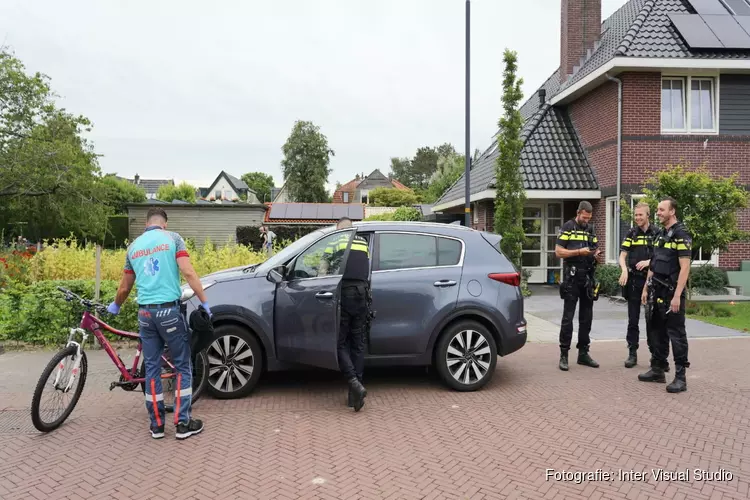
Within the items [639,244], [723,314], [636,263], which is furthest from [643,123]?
[636,263]

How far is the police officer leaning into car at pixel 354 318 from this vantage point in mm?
5094

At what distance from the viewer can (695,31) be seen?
14156mm

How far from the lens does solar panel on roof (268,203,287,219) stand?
32.3m

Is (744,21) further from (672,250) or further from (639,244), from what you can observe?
(672,250)

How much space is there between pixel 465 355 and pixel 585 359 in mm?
2162

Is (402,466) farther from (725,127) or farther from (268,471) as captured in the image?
(725,127)

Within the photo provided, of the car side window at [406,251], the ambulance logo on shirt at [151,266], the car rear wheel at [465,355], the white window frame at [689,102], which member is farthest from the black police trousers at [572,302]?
the white window frame at [689,102]

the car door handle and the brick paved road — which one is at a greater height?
the car door handle

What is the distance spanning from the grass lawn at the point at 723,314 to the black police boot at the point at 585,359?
169 inches

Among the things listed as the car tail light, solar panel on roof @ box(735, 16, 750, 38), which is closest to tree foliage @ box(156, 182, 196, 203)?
solar panel on roof @ box(735, 16, 750, 38)

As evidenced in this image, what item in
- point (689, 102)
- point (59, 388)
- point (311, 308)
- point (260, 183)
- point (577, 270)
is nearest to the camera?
point (59, 388)

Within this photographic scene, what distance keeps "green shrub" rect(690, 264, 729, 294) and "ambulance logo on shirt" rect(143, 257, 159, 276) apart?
12916 mm

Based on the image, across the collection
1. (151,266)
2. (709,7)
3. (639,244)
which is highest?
(709,7)

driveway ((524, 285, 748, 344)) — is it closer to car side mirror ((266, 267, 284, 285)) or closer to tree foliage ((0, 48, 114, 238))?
car side mirror ((266, 267, 284, 285))
